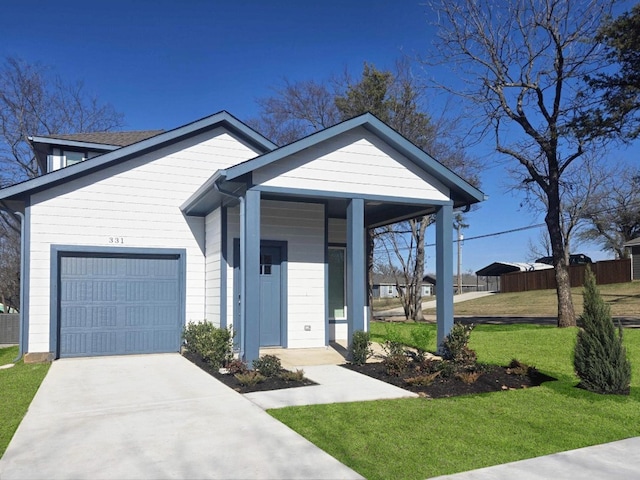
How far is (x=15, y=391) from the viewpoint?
7.57 m

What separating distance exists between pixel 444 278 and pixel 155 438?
20.7ft

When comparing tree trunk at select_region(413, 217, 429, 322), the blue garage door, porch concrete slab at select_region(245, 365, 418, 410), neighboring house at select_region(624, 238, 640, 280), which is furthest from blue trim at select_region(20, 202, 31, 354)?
neighboring house at select_region(624, 238, 640, 280)

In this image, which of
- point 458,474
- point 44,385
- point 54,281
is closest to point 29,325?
point 54,281

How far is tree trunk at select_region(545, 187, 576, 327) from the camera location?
1598 centimetres

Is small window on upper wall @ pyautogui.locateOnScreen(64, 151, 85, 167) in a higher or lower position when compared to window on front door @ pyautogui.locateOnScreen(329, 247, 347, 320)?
higher

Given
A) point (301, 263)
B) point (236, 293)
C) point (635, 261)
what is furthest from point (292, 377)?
point (635, 261)

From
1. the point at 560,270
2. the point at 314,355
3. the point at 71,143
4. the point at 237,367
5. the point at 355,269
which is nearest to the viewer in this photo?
the point at 237,367

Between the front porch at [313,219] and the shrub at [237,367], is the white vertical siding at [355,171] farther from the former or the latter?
the shrub at [237,367]

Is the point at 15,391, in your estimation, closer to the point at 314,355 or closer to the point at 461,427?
the point at 314,355

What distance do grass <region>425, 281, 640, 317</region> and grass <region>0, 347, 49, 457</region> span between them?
21.7 metres

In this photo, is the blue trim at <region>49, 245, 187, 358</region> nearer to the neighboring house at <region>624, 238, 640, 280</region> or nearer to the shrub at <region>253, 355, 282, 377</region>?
the shrub at <region>253, 355, 282, 377</region>

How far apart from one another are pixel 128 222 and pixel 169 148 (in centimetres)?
192

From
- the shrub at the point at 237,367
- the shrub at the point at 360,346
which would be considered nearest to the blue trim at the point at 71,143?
the shrub at the point at 237,367

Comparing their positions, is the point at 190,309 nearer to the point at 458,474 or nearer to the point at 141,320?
the point at 141,320
